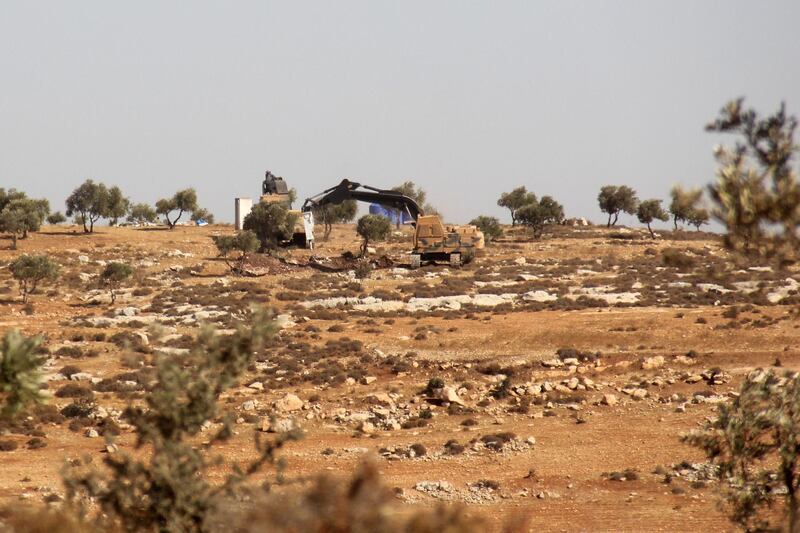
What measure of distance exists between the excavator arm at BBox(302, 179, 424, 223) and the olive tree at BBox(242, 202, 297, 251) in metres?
3.46

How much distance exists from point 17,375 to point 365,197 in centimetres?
6125

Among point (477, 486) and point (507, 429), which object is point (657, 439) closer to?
point (507, 429)

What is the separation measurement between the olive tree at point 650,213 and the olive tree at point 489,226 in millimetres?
14476

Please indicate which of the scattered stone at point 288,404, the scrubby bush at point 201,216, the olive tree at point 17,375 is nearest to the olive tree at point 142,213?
the scrubby bush at point 201,216

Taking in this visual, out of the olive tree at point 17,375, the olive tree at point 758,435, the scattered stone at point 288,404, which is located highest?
the olive tree at point 17,375

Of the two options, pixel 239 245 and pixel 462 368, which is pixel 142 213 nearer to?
A: pixel 239 245

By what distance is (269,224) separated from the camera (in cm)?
6750

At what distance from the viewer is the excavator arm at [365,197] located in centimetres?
7094

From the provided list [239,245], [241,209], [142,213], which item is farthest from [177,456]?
[142,213]

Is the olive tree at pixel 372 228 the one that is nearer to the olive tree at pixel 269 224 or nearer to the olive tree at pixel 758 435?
the olive tree at pixel 269 224

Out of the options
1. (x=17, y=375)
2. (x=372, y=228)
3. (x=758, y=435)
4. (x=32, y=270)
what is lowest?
(x=758, y=435)

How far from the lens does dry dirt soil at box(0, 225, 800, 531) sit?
67.8ft

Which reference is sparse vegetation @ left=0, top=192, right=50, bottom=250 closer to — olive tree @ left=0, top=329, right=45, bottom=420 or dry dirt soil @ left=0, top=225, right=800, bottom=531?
dry dirt soil @ left=0, top=225, right=800, bottom=531

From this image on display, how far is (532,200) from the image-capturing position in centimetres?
9750
